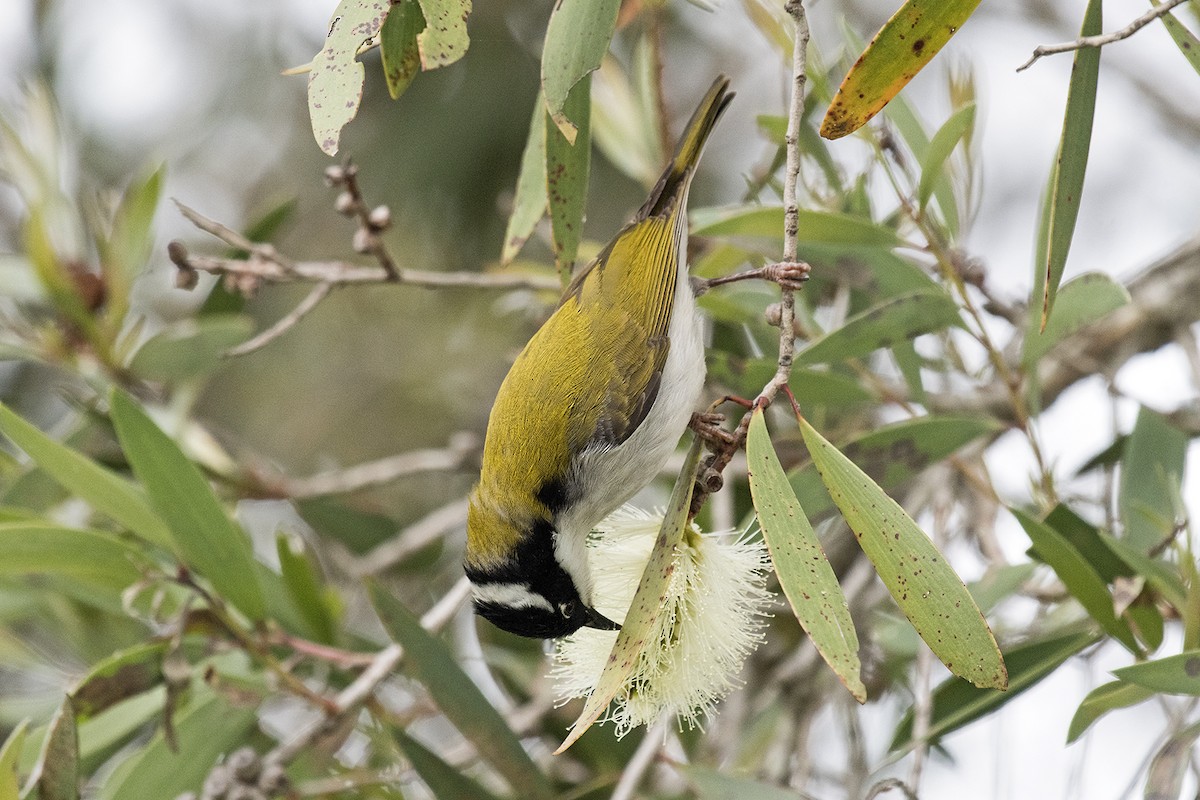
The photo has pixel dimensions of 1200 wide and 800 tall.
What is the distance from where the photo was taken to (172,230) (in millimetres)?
5207

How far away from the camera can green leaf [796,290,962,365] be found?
1845 mm

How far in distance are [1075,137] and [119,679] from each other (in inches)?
74.7

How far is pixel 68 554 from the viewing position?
7.00ft

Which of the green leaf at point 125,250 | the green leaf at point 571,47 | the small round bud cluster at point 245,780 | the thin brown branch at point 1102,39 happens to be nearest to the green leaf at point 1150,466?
the thin brown branch at point 1102,39

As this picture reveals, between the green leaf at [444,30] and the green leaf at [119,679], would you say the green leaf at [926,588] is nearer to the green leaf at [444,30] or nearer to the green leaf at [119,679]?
the green leaf at [444,30]

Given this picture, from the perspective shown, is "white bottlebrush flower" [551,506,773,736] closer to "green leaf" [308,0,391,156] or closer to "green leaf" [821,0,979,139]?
"green leaf" [821,0,979,139]

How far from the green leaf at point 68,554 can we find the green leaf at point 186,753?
312 millimetres

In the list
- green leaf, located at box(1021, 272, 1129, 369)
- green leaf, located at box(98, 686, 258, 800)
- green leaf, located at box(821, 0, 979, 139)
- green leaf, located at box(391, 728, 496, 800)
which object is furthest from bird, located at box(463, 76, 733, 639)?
green leaf, located at box(821, 0, 979, 139)

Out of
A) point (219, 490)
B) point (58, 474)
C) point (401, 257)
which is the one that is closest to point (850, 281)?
point (58, 474)

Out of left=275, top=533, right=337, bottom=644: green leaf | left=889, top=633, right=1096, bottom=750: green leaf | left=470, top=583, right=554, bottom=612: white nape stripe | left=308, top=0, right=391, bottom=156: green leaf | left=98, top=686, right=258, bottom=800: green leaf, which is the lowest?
left=98, top=686, right=258, bottom=800: green leaf

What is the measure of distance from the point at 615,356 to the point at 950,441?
2.60 ft

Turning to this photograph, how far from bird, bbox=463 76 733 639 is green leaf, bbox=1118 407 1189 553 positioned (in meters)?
0.86

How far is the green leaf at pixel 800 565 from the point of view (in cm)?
119

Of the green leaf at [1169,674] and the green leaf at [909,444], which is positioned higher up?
the green leaf at [909,444]
